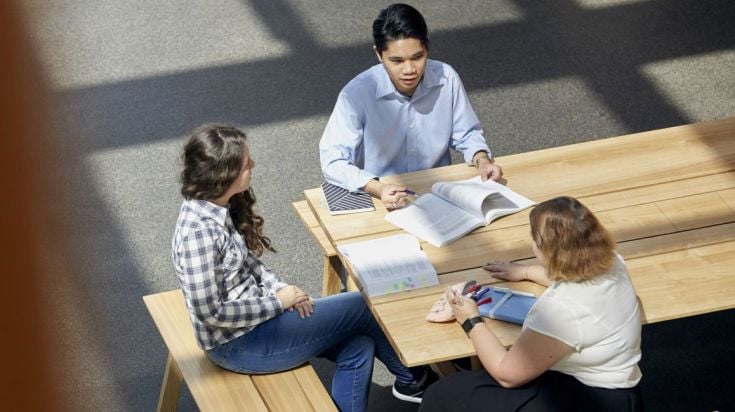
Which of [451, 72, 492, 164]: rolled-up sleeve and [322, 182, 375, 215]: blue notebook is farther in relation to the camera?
[451, 72, 492, 164]: rolled-up sleeve

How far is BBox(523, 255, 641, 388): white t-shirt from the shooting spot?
2.44 metres

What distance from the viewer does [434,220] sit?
313cm

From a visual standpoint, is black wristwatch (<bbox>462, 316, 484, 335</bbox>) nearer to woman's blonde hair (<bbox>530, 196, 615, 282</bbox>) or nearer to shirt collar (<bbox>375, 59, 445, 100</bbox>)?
woman's blonde hair (<bbox>530, 196, 615, 282</bbox>)

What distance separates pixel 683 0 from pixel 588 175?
3.65 m

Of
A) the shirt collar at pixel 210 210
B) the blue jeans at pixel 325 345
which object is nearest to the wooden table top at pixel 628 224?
the blue jeans at pixel 325 345

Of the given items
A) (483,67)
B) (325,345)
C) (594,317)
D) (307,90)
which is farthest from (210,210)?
(483,67)

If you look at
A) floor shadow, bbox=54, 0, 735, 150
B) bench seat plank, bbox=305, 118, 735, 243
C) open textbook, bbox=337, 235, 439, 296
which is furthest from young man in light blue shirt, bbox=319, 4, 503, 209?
floor shadow, bbox=54, 0, 735, 150

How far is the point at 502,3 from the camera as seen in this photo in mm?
A: 6477

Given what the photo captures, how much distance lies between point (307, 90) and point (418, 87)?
2201 mm

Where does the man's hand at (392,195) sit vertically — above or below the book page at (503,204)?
above

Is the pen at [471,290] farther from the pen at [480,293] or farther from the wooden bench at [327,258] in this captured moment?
the wooden bench at [327,258]

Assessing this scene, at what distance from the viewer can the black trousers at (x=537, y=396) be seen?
8.45 feet

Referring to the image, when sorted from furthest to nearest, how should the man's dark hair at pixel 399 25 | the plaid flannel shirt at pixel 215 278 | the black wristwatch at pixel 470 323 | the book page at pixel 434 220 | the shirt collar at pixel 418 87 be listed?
the shirt collar at pixel 418 87
the man's dark hair at pixel 399 25
the book page at pixel 434 220
the plaid flannel shirt at pixel 215 278
the black wristwatch at pixel 470 323

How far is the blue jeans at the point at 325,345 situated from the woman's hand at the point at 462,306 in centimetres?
41
